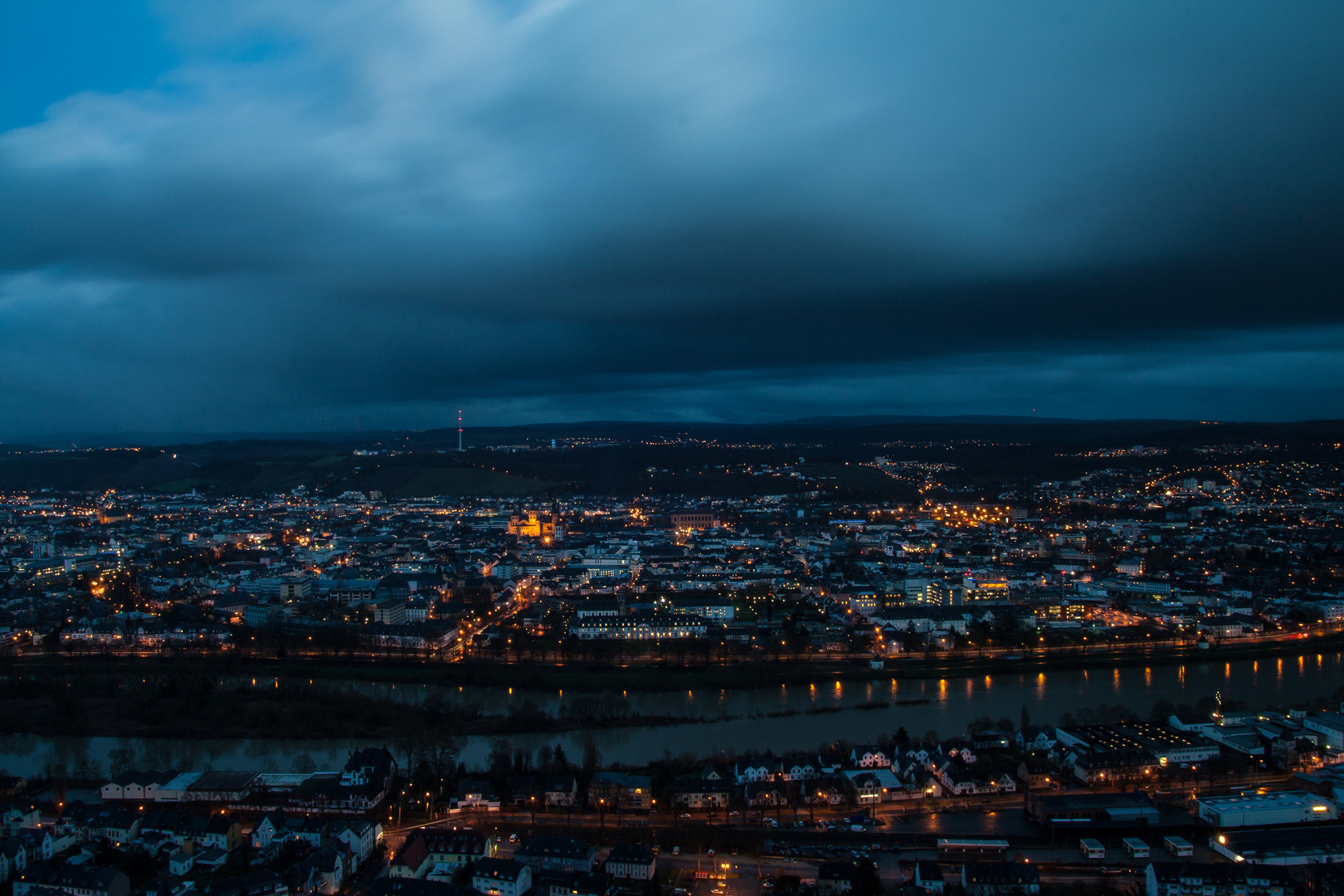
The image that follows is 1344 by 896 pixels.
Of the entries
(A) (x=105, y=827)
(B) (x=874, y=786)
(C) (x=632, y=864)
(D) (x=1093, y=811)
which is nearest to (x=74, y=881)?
(A) (x=105, y=827)

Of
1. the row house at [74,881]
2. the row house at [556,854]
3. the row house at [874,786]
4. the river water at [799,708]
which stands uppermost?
the row house at [74,881]

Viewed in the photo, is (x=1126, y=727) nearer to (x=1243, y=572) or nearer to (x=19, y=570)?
(x=1243, y=572)

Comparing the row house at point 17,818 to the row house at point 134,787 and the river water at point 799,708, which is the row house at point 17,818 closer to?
the row house at point 134,787

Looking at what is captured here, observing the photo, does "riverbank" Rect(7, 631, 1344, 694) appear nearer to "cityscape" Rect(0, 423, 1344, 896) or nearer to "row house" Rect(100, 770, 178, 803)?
"cityscape" Rect(0, 423, 1344, 896)

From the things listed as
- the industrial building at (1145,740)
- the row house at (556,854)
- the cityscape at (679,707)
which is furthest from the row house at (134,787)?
the industrial building at (1145,740)

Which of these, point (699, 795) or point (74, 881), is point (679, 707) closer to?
point (699, 795)

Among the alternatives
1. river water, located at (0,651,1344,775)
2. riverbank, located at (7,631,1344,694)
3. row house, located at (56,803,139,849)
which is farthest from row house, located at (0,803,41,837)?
riverbank, located at (7,631,1344,694)
